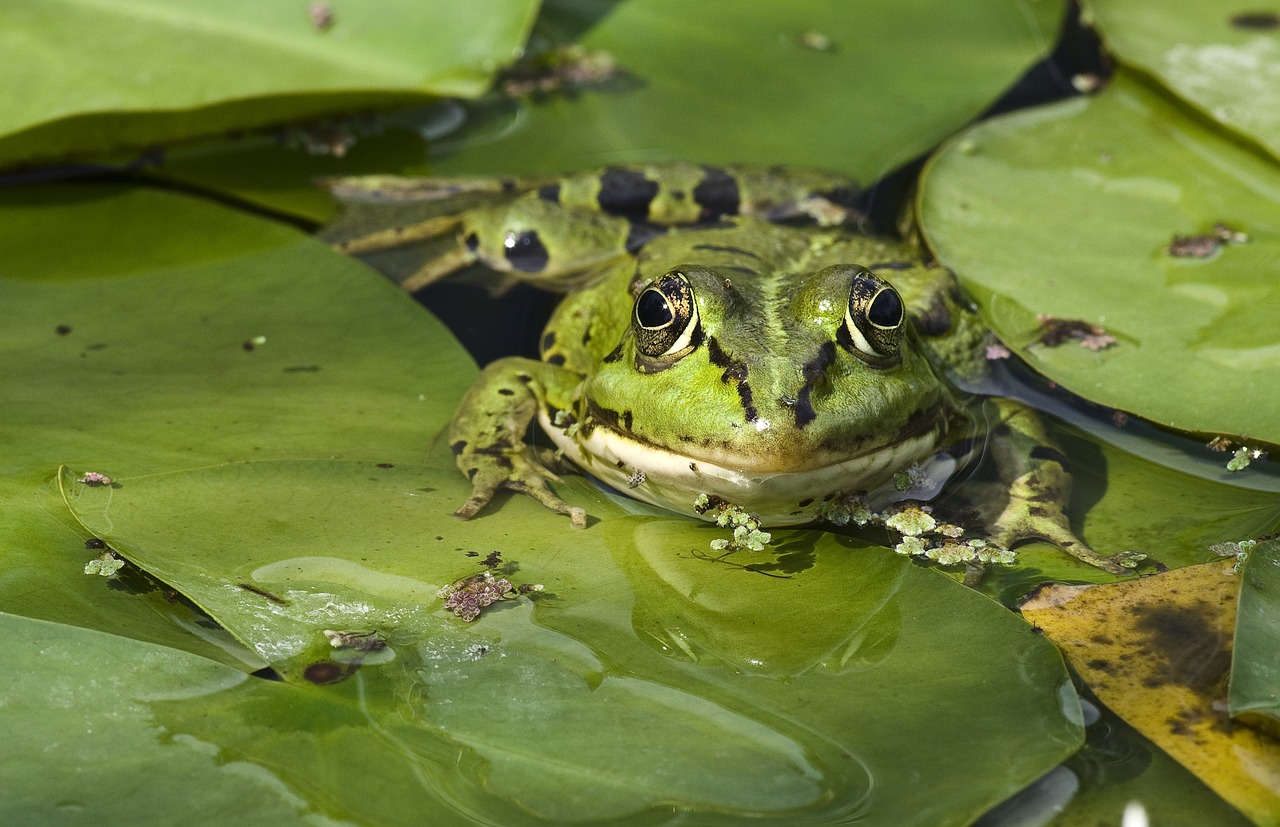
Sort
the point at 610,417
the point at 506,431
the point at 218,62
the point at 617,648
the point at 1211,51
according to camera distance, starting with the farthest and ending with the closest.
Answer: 1. the point at 1211,51
2. the point at 218,62
3. the point at 506,431
4. the point at 610,417
5. the point at 617,648

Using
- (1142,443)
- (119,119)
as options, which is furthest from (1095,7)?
(119,119)

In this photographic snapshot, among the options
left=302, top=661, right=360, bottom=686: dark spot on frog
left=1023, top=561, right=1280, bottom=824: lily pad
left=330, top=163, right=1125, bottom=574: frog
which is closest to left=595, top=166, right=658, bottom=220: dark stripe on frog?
left=330, top=163, right=1125, bottom=574: frog

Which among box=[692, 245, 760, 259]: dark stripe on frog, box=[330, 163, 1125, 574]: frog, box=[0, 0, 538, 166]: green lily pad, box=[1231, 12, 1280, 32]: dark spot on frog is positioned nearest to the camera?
box=[330, 163, 1125, 574]: frog

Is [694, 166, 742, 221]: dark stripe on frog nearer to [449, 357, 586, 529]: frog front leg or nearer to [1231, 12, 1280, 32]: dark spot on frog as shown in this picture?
[449, 357, 586, 529]: frog front leg

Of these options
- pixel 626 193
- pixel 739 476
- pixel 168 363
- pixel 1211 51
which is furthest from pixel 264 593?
pixel 1211 51

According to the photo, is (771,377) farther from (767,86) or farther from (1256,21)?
(1256,21)

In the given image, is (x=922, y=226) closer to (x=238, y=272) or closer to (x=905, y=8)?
(x=905, y=8)
